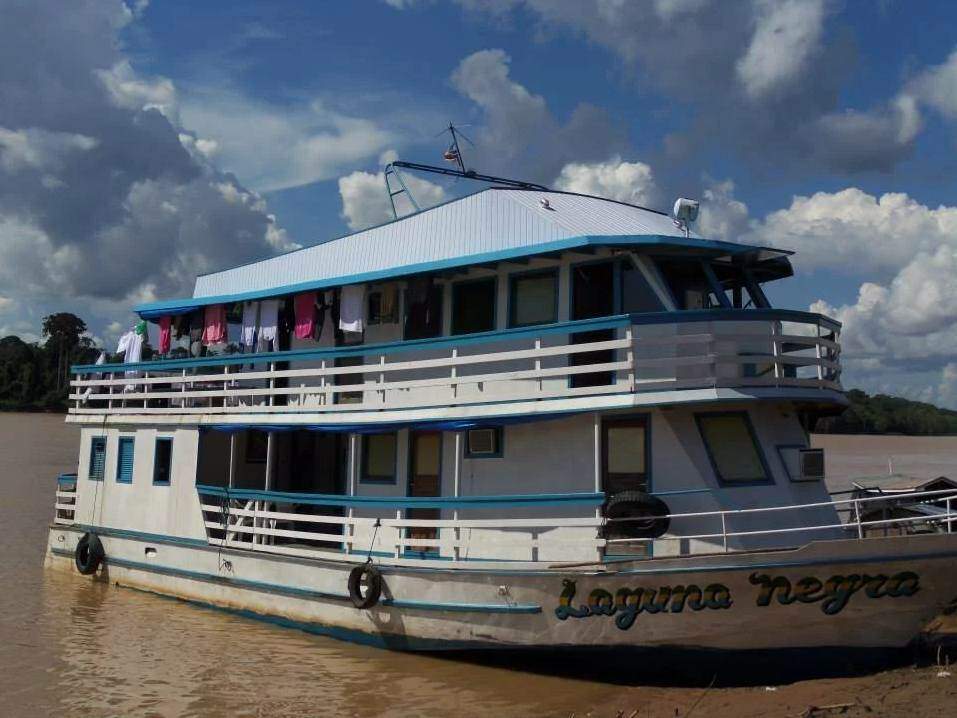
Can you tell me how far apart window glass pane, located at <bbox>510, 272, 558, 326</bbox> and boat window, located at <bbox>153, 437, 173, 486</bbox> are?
6755mm

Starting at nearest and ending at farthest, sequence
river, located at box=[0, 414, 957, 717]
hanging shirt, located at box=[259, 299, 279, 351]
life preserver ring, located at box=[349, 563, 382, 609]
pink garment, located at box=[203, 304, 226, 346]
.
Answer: river, located at box=[0, 414, 957, 717] → life preserver ring, located at box=[349, 563, 382, 609] → hanging shirt, located at box=[259, 299, 279, 351] → pink garment, located at box=[203, 304, 226, 346]

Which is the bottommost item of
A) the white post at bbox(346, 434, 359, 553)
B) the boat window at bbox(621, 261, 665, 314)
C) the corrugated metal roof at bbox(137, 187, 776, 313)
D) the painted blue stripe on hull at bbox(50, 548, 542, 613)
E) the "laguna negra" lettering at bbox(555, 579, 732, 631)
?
the painted blue stripe on hull at bbox(50, 548, 542, 613)

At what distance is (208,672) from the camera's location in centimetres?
1083

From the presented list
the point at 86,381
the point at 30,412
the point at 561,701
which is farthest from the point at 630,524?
the point at 30,412

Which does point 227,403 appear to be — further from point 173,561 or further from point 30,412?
point 30,412

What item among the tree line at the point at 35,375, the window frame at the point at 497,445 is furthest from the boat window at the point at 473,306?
the tree line at the point at 35,375

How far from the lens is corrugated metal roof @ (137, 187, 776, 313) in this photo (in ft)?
35.9

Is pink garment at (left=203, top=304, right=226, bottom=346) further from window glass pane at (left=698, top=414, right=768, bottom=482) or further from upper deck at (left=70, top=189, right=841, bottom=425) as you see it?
window glass pane at (left=698, top=414, right=768, bottom=482)

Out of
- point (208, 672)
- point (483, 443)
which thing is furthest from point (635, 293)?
point (208, 672)

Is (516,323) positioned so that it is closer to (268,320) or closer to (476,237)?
(476,237)

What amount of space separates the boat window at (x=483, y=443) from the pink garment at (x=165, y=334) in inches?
310

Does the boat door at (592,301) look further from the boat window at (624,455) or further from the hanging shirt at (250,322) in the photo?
the hanging shirt at (250,322)

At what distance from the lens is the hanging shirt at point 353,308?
506 inches

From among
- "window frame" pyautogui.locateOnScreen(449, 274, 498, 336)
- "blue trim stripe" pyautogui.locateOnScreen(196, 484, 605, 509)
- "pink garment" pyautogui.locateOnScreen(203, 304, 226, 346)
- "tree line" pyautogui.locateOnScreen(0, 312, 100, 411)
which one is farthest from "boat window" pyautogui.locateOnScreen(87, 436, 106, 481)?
"tree line" pyautogui.locateOnScreen(0, 312, 100, 411)
